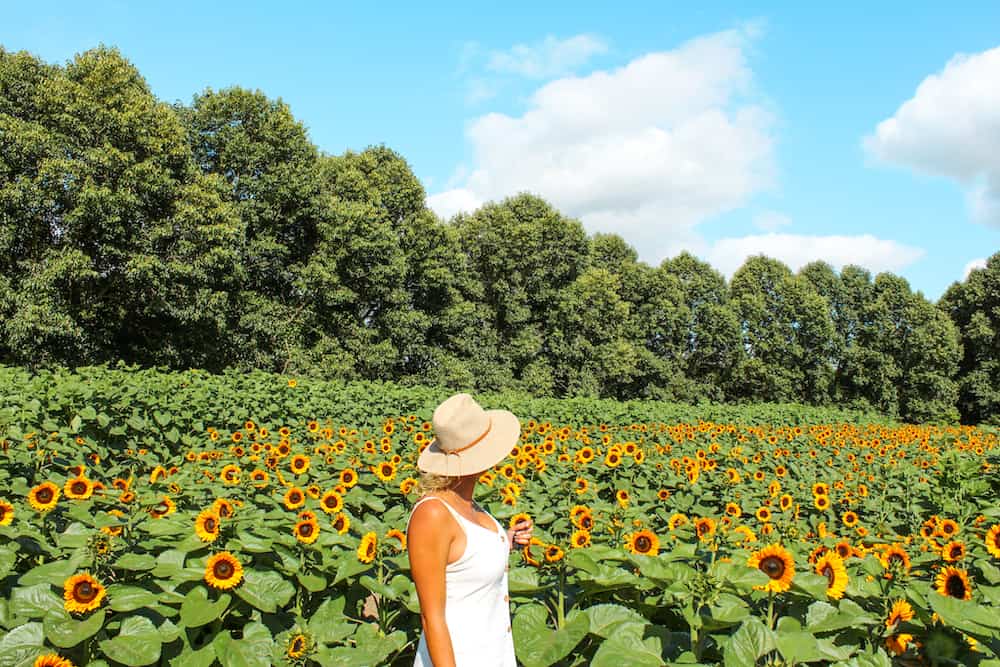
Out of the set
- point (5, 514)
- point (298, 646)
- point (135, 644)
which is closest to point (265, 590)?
point (298, 646)

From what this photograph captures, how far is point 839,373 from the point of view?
4325 cm

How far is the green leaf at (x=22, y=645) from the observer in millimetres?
2004

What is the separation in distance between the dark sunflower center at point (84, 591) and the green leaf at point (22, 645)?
0.11 meters

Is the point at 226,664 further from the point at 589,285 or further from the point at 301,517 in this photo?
the point at 589,285

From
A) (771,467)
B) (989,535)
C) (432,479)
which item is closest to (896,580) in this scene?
(989,535)

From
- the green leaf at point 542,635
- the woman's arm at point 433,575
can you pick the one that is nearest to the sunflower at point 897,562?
the green leaf at point 542,635

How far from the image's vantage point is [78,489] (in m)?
3.05

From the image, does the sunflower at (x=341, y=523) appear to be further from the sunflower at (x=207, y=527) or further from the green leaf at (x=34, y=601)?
the green leaf at (x=34, y=601)

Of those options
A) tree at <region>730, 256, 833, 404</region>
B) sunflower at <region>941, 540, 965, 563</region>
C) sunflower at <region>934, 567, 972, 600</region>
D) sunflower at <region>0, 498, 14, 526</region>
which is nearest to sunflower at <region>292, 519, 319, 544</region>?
sunflower at <region>0, 498, 14, 526</region>

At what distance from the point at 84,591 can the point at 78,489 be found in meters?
1.08

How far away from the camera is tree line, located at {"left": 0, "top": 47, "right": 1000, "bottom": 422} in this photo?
63.1 ft

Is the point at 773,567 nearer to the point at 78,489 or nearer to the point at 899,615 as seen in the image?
the point at 899,615

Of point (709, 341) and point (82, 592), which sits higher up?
point (709, 341)

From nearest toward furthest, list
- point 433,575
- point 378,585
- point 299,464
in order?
point 433,575
point 378,585
point 299,464
